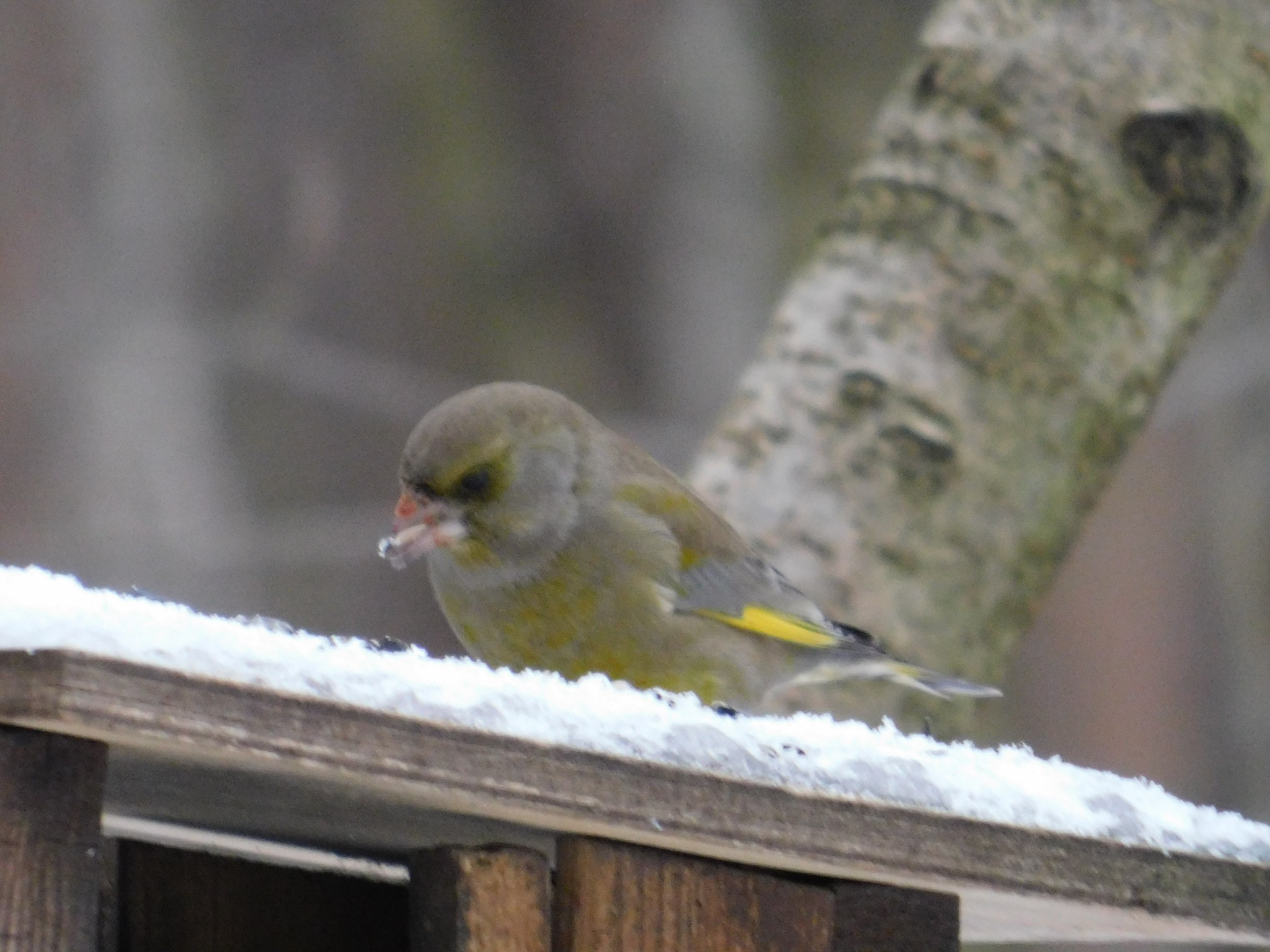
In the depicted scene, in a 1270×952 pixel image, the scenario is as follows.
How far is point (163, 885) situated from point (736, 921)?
1.57 feet

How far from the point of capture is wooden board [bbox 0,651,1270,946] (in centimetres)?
123

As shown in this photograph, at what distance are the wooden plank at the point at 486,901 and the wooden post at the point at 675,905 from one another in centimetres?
3

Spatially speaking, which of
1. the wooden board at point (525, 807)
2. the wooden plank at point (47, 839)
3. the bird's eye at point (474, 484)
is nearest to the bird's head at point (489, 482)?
the bird's eye at point (474, 484)

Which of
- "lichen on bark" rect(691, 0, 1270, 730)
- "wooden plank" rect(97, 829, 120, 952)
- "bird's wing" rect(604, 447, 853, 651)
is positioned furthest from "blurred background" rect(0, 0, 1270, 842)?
"wooden plank" rect(97, 829, 120, 952)

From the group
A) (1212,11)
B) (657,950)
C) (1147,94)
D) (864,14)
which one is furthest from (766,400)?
(864,14)

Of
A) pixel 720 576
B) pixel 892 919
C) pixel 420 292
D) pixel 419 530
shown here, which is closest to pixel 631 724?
pixel 892 919

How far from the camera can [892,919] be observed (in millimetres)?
1764

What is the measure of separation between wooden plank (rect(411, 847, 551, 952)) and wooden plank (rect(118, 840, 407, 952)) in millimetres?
213

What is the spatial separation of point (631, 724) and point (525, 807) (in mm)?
131

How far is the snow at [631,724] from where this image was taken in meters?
1.26

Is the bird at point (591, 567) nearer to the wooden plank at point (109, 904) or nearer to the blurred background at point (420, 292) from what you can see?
the wooden plank at point (109, 904)

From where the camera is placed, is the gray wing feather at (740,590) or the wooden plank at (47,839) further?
the gray wing feather at (740,590)

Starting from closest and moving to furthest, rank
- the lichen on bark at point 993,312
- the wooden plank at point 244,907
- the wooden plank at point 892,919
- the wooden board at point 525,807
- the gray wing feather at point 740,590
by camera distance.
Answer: the wooden board at point 525,807, the wooden plank at point 244,907, the wooden plank at point 892,919, the gray wing feather at point 740,590, the lichen on bark at point 993,312

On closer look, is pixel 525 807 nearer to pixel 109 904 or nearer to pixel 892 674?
pixel 109 904
